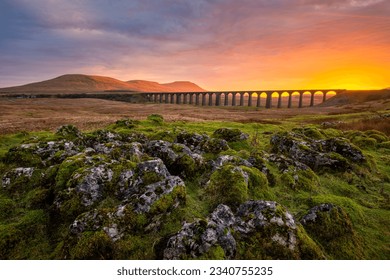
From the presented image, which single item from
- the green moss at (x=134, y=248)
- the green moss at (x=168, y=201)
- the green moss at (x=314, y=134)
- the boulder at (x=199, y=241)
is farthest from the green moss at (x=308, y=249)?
the green moss at (x=314, y=134)

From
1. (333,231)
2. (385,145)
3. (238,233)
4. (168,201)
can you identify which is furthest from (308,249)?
(385,145)

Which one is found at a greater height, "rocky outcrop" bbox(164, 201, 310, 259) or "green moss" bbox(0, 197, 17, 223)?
"rocky outcrop" bbox(164, 201, 310, 259)

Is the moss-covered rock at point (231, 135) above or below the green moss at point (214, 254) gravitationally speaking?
above

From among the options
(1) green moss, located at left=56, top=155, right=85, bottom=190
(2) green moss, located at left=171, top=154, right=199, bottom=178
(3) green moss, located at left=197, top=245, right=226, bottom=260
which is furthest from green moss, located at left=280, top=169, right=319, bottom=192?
(1) green moss, located at left=56, top=155, right=85, bottom=190

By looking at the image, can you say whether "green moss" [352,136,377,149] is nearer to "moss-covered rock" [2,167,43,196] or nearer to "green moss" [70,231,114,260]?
"green moss" [70,231,114,260]

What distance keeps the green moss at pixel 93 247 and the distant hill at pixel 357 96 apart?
481ft

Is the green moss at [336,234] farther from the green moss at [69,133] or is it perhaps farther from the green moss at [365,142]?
the green moss at [365,142]

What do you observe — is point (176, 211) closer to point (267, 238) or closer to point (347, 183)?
point (267, 238)

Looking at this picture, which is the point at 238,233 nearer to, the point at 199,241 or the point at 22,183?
the point at 199,241

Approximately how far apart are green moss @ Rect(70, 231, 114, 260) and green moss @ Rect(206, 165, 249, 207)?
12.4ft

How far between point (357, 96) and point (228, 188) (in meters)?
156

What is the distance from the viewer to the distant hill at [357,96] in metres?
127

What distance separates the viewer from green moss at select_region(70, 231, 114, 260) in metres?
6.35

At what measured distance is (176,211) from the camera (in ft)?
26.2
